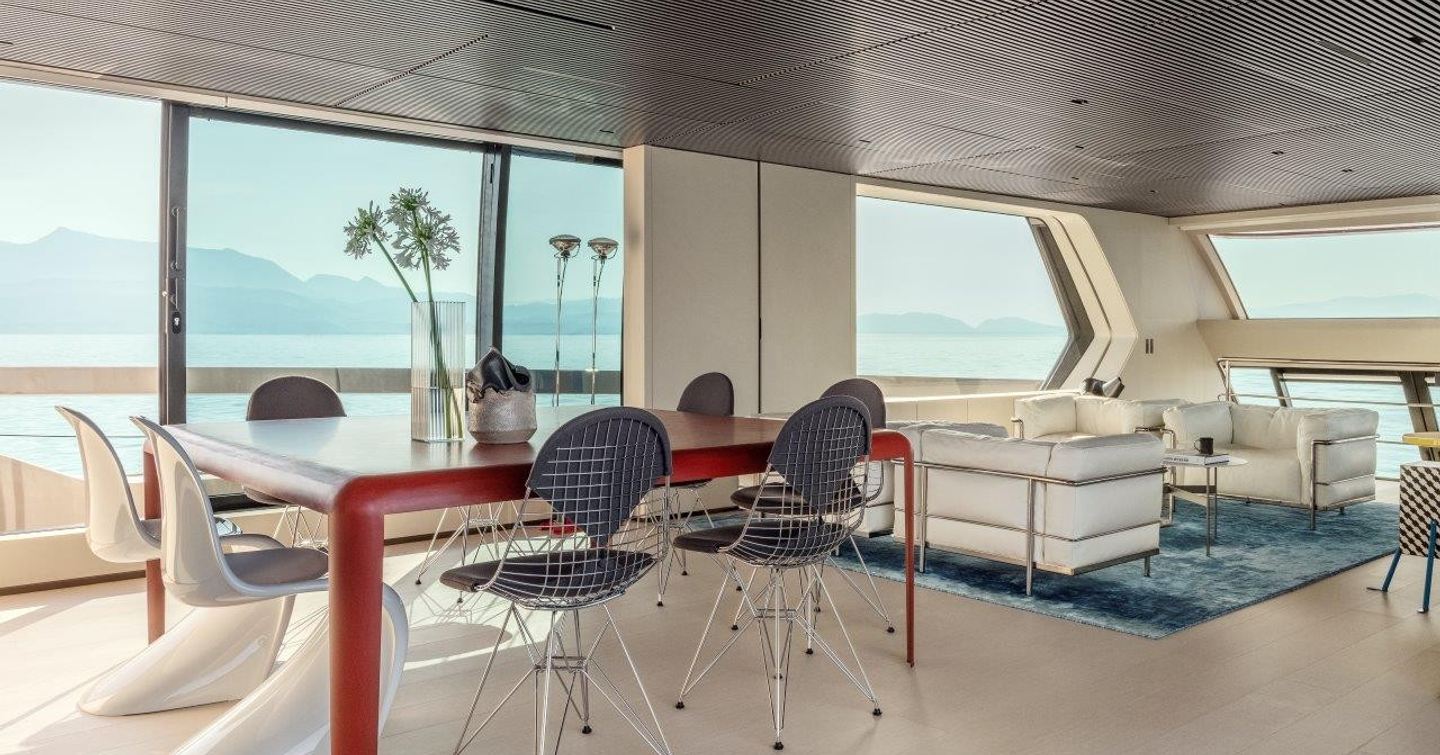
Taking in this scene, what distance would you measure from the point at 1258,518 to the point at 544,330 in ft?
16.6

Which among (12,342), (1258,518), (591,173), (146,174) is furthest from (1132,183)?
(12,342)

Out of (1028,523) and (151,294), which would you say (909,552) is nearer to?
(1028,523)

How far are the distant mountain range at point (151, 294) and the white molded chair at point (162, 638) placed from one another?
260 cm

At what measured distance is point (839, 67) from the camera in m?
5.20

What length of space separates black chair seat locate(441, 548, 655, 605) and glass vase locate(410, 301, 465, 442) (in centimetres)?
65

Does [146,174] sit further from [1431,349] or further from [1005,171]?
[1431,349]

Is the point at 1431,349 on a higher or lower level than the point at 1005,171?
lower

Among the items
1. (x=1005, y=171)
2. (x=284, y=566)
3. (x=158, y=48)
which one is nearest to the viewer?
(x=284, y=566)

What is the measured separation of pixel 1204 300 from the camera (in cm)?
1200

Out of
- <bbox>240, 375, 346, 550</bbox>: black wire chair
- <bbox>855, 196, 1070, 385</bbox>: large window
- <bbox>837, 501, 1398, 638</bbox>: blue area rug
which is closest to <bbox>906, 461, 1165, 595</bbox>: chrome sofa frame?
<bbox>837, 501, 1398, 638</bbox>: blue area rug

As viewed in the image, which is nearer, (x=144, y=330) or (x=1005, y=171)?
(x=144, y=330)

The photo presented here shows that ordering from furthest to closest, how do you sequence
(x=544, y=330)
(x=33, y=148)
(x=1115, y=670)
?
(x=544, y=330) → (x=33, y=148) → (x=1115, y=670)

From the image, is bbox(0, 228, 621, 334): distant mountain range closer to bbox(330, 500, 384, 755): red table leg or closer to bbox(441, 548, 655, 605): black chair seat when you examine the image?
bbox(441, 548, 655, 605): black chair seat

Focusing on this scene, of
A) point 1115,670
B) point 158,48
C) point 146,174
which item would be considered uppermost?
point 158,48
